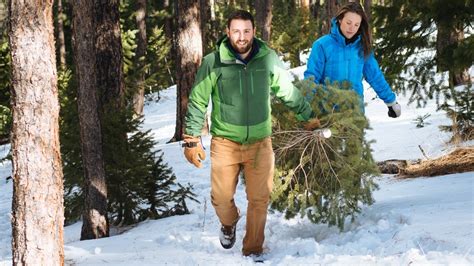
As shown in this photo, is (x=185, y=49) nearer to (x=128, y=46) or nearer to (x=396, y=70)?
(x=128, y=46)

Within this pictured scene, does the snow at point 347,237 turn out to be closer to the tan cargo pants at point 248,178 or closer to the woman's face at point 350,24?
the tan cargo pants at point 248,178

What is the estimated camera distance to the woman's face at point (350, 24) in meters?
5.04

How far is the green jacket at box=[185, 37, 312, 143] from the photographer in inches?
178

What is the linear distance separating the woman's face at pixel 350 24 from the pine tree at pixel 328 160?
18.7 inches

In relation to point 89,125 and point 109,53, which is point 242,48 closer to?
point 89,125

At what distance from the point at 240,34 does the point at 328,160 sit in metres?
1.38

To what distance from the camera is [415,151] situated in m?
9.88

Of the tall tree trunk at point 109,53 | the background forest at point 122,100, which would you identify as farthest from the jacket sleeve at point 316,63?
the tall tree trunk at point 109,53

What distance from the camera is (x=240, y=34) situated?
174 inches

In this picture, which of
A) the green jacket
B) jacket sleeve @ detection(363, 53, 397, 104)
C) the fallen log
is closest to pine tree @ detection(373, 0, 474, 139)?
the fallen log

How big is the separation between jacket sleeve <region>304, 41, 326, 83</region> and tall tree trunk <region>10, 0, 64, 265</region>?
95.2 inches

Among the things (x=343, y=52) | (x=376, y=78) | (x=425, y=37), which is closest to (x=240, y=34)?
(x=343, y=52)

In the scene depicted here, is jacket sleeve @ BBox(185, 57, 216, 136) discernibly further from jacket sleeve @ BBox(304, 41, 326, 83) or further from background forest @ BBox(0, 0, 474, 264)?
background forest @ BBox(0, 0, 474, 264)

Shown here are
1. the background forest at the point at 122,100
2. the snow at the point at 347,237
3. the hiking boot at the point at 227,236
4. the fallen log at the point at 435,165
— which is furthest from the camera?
the fallen log at the point at 435,165
